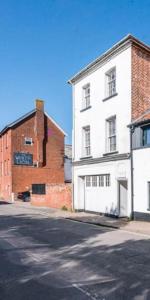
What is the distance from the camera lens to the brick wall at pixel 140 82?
690 inches

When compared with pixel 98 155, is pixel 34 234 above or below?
below

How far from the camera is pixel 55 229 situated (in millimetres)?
14281

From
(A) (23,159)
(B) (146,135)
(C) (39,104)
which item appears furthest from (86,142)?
(C) (39,104)

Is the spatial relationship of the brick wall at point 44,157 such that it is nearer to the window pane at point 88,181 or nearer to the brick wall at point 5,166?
the brick wall at point 5,166

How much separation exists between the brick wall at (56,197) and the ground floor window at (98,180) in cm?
261

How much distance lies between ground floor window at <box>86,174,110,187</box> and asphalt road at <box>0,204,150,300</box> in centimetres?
642

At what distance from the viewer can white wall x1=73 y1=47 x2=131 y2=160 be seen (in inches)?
698

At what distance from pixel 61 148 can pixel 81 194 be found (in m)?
22.7

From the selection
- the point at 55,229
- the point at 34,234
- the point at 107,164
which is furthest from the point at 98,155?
the point at 34,234

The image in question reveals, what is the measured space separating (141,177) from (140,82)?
5.43 meters

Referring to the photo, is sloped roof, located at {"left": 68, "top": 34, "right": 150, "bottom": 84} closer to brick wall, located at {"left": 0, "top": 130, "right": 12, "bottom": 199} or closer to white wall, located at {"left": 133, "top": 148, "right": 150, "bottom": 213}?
white wall, located at {"left": 133, "top": 148, "right": 150, "bottom": 213}

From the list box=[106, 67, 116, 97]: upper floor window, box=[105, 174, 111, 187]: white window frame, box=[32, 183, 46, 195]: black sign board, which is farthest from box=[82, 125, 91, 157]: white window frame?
box=[32, 183, 46, 195]: black sign board

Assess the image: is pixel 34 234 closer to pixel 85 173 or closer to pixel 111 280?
pixel 111 280

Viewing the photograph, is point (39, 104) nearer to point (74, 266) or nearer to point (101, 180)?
point (101, 180)
